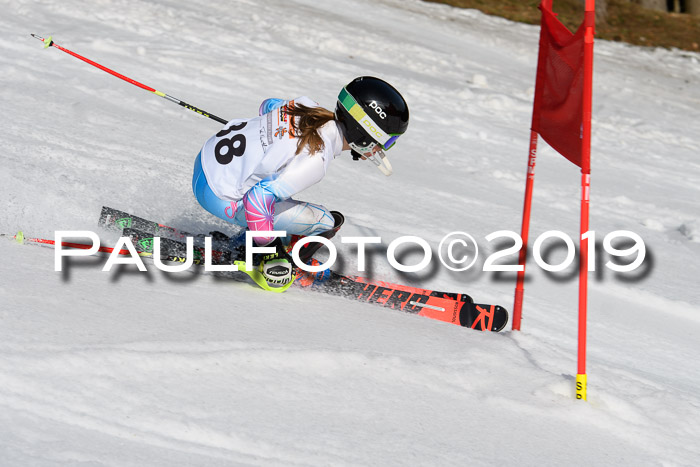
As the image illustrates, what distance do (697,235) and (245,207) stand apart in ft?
16.3

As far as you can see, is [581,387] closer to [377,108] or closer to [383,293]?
[383,293]

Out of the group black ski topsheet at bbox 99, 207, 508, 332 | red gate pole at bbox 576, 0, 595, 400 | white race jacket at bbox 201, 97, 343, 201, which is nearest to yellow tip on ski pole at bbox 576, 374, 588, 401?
red gate pole at bbox 576, 0, 595, 400

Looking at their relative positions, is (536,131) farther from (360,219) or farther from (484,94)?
(484,94)

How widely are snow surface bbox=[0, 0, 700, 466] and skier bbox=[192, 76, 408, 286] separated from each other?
1.51 feet

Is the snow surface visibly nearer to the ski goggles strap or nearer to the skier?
the skier

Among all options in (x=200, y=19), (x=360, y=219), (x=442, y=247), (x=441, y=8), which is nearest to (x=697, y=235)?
(x=442, y=247)

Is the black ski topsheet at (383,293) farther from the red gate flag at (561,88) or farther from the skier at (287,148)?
the red gate flag at (561,88)

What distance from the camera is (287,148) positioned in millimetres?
4016

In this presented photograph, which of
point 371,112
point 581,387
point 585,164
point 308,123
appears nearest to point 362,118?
point 371,112

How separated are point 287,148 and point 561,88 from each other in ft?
4.92

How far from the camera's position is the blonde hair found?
398 cm

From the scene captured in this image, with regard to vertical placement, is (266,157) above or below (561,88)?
below

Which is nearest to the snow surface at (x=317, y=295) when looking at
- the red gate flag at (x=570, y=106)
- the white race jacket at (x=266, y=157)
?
the red gate flag at (x=570, y=106)

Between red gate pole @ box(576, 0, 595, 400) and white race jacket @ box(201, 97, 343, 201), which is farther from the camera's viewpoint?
white race jacket @ box(201, 97, 343, 201)
